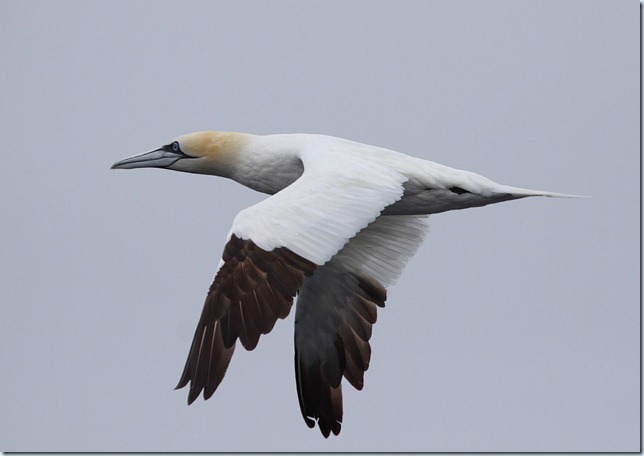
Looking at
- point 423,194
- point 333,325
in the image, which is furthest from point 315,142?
point 333,325

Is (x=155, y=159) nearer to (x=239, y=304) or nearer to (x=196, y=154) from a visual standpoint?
(x=196, y=154)

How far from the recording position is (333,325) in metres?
13.0

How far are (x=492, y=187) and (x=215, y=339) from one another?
10.3 feet

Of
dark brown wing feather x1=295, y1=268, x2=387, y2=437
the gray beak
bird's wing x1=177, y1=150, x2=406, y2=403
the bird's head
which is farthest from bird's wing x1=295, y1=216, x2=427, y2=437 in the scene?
bird's wing x1=177, y1=150, x2=406, y2=403

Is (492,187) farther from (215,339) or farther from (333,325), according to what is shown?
(215,339)

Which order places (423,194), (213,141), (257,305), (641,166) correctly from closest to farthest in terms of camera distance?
1. (257,305)
2. (423,194)
3. (213,141)
4. (641,166)

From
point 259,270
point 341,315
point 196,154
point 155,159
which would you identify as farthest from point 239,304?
point 155,159

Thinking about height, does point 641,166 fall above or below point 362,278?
above

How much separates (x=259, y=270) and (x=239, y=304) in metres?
0.28

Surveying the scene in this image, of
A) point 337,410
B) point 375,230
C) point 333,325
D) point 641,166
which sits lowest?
point 337,410

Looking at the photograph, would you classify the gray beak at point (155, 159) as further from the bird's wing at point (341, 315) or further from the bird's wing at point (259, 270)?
the bird's wing at point (259, 270)

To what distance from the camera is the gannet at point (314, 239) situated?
9.63 metres

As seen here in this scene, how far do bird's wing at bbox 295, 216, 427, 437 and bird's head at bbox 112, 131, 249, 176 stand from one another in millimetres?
1402

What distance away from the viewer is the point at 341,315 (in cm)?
1302
